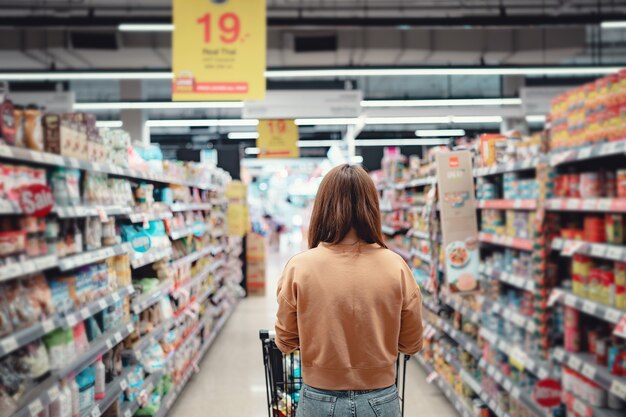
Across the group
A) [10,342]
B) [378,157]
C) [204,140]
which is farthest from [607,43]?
[204,140]

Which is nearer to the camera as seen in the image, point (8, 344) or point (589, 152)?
point (8, 344)

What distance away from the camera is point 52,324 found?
2.75 metres

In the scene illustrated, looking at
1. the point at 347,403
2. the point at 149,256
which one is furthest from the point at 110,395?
the point at 347,403

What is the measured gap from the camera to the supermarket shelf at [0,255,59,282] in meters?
2.36

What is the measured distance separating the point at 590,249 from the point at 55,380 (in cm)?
288

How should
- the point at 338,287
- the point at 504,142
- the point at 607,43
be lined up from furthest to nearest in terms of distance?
the point at 607,43, the point at 504,142, the point at 338,287

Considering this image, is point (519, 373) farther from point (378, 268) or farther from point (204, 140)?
point (204, 140)

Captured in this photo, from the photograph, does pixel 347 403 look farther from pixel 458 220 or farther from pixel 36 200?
pixel 458 220

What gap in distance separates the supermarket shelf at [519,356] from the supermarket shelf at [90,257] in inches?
109

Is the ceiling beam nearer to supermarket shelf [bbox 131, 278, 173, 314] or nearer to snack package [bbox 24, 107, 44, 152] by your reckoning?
supermarket shelf [bbox 131, 278, 173, 314]

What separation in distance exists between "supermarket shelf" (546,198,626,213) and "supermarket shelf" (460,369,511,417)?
1.66 meters

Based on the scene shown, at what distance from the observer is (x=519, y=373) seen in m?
3.73

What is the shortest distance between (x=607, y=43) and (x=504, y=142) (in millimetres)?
11181

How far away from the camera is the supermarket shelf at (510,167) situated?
3402mm
